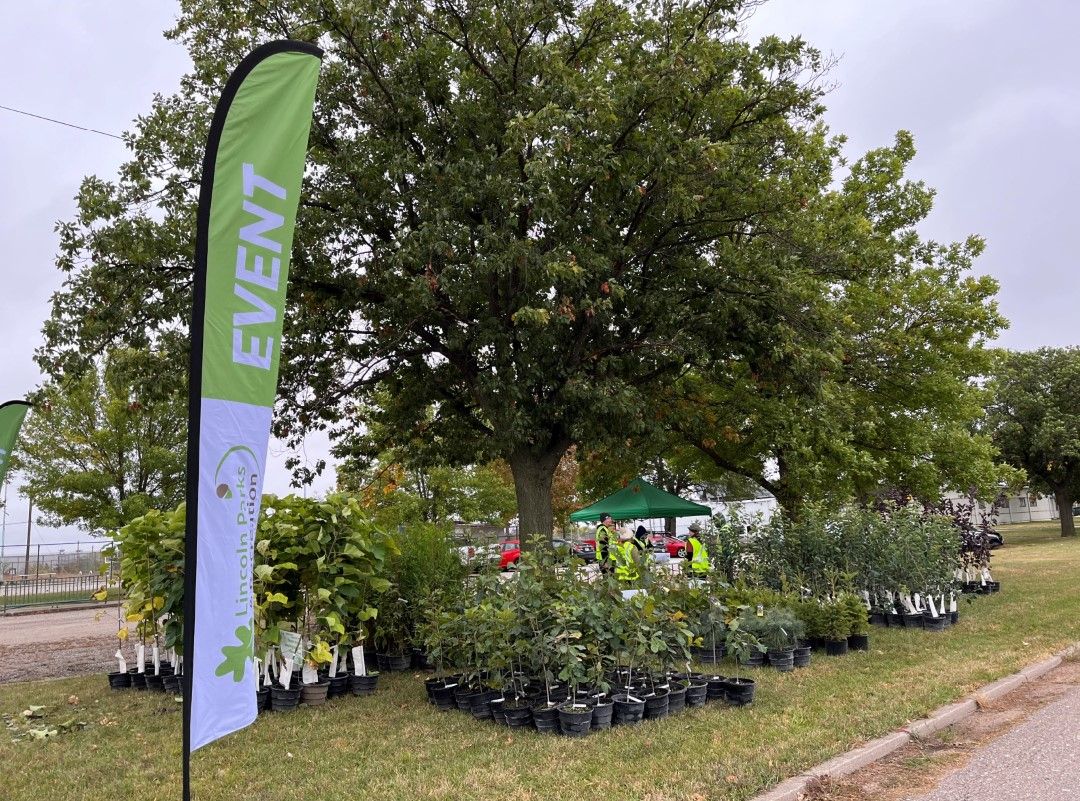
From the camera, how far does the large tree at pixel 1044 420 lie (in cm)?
3931

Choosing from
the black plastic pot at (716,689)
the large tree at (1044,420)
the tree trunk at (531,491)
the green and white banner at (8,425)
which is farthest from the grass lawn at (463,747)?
the large tree at (1044,420)

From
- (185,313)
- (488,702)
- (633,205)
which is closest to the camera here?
(488,702)

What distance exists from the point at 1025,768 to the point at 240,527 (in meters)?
5.24

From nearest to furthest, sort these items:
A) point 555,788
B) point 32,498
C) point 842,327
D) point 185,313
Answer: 1. point 555,788
2. point 185,313
3. point 842,327
4. point 32,498

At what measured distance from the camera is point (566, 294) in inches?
436

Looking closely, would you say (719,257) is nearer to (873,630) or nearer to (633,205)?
(633,205)

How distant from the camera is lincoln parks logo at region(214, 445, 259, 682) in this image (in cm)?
387

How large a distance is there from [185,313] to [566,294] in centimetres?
558

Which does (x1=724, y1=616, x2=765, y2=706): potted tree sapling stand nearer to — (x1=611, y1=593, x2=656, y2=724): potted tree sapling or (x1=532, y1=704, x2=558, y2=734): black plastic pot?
(x1=611, y1=593, x2=656, y2=724): potted tree sapling

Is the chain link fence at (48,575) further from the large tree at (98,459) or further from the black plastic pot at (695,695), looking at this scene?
the black plastic pot at (695,695)

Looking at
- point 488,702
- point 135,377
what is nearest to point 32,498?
point 135,377

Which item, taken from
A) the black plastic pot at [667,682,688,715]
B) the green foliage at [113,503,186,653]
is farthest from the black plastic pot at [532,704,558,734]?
the green foliage at [113,503,186,653]

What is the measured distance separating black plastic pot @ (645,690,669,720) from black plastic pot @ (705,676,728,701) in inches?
28.1

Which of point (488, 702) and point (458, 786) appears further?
point (488, 702)
